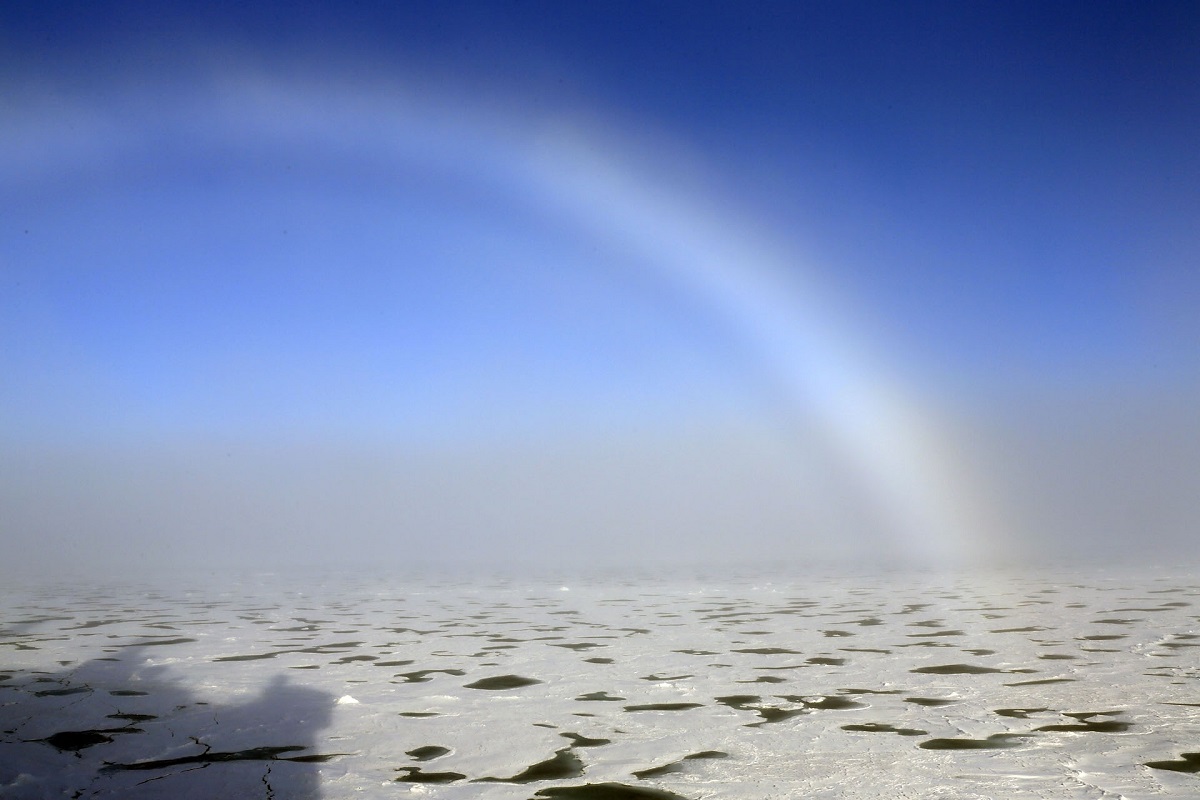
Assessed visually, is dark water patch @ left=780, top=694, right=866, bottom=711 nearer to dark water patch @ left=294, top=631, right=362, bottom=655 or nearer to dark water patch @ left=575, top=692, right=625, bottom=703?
dark water patch @ left=575, top=692, right=625, bottom=703

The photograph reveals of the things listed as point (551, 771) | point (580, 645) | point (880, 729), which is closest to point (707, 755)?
point (551, 771)

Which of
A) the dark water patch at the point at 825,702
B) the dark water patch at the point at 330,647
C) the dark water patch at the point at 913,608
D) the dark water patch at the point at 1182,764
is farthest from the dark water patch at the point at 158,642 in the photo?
the dark water patch at the point at 913,608

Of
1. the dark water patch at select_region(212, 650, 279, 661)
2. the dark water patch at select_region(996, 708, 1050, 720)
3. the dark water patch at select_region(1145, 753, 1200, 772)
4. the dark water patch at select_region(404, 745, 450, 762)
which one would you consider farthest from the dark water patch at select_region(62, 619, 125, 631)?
the dark water patch at select_region(1145, 753, 1200, 772)

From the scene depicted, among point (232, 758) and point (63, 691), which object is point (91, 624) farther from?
point (232, 758)

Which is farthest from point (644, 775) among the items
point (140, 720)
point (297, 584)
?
point (297, 584)

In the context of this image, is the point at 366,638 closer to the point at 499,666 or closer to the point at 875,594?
the point at 499,666
